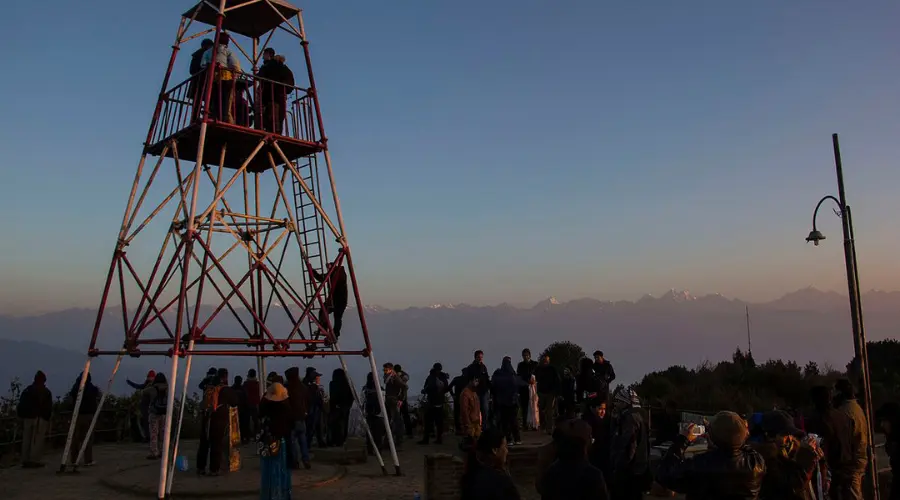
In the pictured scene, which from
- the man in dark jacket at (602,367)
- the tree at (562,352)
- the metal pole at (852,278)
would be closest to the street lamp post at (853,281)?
the metal pole at (852,278)

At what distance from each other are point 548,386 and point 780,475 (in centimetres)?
1226

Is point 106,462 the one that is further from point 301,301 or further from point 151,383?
point 301,301

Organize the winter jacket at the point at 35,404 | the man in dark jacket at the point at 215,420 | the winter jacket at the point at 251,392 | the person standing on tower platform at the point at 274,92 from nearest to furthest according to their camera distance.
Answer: the man in dark jacket at the point at 215,420 → the person standing on tower platform at the point at 274,92 → the winter jacket at the point at 35,404 → the winter jacket at the point at 251,392

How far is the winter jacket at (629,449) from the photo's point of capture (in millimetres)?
7688

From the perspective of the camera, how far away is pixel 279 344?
13617mm

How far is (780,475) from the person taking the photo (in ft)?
18.6

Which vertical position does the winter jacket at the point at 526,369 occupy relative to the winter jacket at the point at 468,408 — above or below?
above

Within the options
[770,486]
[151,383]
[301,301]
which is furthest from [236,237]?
[770,486]

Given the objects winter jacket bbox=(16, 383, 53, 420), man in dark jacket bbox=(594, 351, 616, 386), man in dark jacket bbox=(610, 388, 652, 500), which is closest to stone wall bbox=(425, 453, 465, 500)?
man in dark jacket bbox=(610, 388, 652, 500)

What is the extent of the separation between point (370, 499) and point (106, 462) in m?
7.01

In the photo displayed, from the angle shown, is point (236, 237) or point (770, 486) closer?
point (770, 486)

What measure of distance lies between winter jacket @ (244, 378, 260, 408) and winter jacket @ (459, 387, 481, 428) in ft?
20.6

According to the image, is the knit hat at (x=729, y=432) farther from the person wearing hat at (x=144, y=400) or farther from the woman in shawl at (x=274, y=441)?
the person wearing hat at (x=144, y=400)

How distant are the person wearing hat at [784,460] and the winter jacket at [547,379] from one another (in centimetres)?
1190
